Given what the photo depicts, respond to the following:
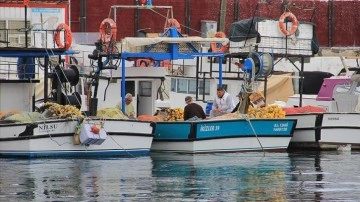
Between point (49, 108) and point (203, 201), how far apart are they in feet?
35.2

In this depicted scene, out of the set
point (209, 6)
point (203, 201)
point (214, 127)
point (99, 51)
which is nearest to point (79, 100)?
point (99, 51)

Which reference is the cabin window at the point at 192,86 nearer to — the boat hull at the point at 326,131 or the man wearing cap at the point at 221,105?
the boat hull at the point at 326,131

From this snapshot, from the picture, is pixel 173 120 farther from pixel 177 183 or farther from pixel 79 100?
pixel 177 183

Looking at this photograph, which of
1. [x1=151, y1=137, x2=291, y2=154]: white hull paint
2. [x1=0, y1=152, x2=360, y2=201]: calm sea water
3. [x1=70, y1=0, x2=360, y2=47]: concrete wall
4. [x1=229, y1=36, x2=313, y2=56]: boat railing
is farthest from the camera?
[x1=70, y1=0, x2=360, y2=47]: concrete wall

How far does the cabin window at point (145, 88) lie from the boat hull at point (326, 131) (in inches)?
160

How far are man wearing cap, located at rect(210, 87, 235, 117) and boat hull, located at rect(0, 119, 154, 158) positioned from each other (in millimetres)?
2634

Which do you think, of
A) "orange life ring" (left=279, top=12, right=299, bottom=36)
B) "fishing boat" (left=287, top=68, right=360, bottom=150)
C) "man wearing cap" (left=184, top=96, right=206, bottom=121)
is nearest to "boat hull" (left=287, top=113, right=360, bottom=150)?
"fishing boat" (left=287, top=68, right=360, bottom=150)

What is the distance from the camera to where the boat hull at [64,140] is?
115ft

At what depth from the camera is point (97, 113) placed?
36625mm

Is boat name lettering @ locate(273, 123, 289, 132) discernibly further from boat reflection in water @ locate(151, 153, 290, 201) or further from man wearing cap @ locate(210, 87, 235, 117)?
man wearing cap @ locate(210, 87, 235, 117)

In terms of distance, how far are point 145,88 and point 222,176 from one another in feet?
30.6

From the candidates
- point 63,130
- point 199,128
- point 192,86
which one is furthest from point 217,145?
point 192,86

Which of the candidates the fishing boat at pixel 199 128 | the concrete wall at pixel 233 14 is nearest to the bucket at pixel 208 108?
the fishing boat at pixel 199 128

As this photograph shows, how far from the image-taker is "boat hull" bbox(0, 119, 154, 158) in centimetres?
3491
